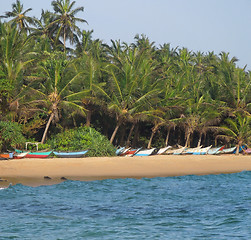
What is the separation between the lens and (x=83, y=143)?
94.3ft

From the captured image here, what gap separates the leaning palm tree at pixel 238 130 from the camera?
3666 cm

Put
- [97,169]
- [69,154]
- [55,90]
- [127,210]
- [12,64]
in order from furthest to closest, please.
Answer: [55,90], [12,64], [69,154], [97,169], [127,210]

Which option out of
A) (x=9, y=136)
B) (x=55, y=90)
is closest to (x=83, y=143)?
(x=55, y=90)

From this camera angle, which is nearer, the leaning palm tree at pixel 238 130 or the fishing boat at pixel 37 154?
the fishing boat at pixel 37 154

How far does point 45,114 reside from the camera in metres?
31.2

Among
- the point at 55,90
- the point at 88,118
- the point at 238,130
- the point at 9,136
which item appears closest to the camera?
the point at 9,136

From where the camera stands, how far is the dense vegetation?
93.1 feet

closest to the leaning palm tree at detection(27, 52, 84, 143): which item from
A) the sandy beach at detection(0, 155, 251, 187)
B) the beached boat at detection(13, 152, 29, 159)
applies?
the beached boat at detection(13, 152, 29, 159)

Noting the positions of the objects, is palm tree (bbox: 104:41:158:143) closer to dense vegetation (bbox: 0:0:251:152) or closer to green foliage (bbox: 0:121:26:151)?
dense vegetation (bbox: 0:0:251:152)

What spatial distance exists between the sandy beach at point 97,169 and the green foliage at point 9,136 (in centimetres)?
330

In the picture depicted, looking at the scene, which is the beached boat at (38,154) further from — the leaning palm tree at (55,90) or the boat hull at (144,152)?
the boat hull at (144,152)

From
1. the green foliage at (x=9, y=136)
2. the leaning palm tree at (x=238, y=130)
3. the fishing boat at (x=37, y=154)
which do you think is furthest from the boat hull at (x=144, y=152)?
the green foliage at (x=9, y=136)

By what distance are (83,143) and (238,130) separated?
50.2ft

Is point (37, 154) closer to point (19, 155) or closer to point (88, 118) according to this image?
point (19, 155)
